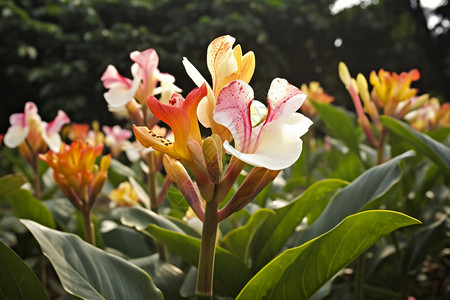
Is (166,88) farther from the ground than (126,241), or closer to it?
farther from the ground

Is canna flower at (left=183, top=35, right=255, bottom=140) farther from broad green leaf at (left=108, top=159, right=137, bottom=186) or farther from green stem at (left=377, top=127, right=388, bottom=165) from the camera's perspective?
broad green leaf at (left=108, top=159, right=137, bottom=186)

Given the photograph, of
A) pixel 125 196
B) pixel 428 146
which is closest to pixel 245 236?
pixel 428 146

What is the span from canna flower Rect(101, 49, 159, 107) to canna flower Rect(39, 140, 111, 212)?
0.33ft

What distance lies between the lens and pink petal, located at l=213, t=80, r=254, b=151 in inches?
15.1

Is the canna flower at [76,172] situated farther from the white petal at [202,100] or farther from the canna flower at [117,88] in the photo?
the white petal at [202,100]

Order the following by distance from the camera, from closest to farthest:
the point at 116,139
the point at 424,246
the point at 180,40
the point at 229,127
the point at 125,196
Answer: the point at 229,127
the point at 424,246
the point at 125,196
the point at 116,139
the point at 180,40

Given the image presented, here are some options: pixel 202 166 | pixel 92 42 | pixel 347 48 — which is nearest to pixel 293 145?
pixel 202 166

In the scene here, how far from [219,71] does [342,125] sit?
882mm

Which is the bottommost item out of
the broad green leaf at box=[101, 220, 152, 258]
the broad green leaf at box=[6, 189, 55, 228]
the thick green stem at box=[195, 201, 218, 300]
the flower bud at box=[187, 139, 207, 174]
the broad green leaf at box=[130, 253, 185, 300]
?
the broad green leaf at box=[101, 220, 152, 258]

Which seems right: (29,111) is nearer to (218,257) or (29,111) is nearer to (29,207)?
(29,207)

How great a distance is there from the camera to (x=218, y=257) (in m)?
0.61

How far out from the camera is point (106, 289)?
1.68 ft

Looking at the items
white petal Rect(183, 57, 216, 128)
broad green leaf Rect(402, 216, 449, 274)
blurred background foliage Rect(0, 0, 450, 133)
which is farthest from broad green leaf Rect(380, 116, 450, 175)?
blurred background foliage Rect(0, 0, 450, 133)

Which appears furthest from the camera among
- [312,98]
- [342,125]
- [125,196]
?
[312,98]
